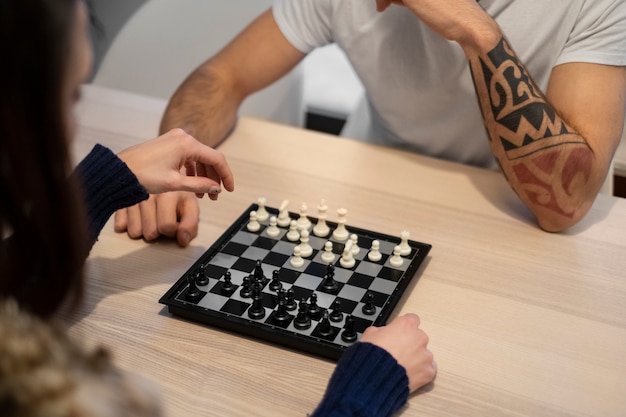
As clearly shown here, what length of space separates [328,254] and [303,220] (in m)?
0.12

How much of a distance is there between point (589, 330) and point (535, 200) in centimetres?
37

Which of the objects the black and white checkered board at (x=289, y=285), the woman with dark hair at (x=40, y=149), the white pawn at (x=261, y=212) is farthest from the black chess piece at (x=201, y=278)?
the woman with dark hair at (x=40, y=149)

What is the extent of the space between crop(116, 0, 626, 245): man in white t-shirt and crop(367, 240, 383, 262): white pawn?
344 mm

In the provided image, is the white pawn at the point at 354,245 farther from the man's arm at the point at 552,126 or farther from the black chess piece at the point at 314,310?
the man's arm at the point at 552,126

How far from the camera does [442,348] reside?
1192 millimetres

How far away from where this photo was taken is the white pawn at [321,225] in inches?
57.0

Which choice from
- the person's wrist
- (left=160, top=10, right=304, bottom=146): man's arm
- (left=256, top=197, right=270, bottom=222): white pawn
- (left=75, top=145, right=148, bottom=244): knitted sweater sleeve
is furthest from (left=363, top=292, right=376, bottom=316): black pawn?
(left=160, top=10, right=304, bottom=146): man's arm

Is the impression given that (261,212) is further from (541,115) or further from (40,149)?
(40,149)

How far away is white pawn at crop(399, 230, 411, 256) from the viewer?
1.38m

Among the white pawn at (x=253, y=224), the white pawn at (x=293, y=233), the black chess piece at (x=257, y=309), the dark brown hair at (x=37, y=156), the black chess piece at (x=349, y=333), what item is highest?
the dark brown hair at (x=37, y=156)

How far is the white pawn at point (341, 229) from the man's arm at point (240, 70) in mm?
526

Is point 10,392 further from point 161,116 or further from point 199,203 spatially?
point 161,116

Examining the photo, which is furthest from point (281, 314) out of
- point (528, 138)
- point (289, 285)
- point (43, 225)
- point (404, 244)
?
point (528, 138)

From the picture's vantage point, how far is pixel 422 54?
187 centimetres
